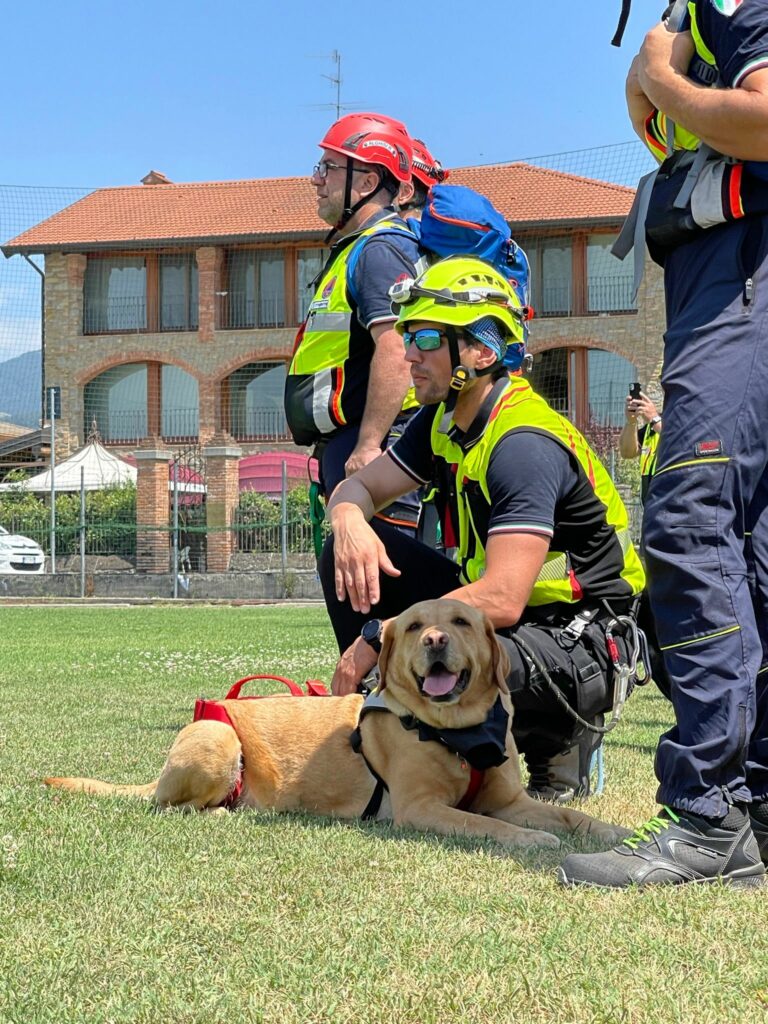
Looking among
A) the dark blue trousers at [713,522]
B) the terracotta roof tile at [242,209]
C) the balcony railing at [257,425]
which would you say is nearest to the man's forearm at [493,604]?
the dark blue trousers at [713,522]

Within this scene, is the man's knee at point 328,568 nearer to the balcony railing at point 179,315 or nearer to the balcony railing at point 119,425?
the balcony railing at point 119,425

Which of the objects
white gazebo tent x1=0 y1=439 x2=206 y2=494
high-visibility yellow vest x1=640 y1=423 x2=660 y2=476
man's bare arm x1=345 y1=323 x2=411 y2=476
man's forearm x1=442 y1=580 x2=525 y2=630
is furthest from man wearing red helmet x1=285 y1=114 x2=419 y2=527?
white gazebo tent x1=0 y1=439 x2=206 y2=494

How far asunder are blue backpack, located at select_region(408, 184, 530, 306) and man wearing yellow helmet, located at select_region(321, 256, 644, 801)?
4.06 feet

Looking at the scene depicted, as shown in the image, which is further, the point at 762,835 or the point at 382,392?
the point at 382,392

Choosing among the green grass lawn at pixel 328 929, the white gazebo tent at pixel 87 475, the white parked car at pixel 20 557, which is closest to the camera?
the green grass lawn at pixel 328 929

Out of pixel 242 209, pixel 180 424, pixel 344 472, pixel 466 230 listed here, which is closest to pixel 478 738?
pixel 344 472

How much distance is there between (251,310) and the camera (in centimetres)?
5006

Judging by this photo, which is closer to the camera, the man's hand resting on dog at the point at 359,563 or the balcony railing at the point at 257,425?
the man's hand resting on dog at the point at 359,563

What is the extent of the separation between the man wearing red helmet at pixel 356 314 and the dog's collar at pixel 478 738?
171 centimetres

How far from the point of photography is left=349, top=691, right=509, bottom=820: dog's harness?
4.43m

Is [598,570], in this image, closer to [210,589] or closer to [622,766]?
[622,766]

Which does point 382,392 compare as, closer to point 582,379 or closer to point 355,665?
point 355,665

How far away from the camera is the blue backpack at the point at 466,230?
6184 mm

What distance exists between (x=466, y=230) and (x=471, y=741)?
8.80ft
